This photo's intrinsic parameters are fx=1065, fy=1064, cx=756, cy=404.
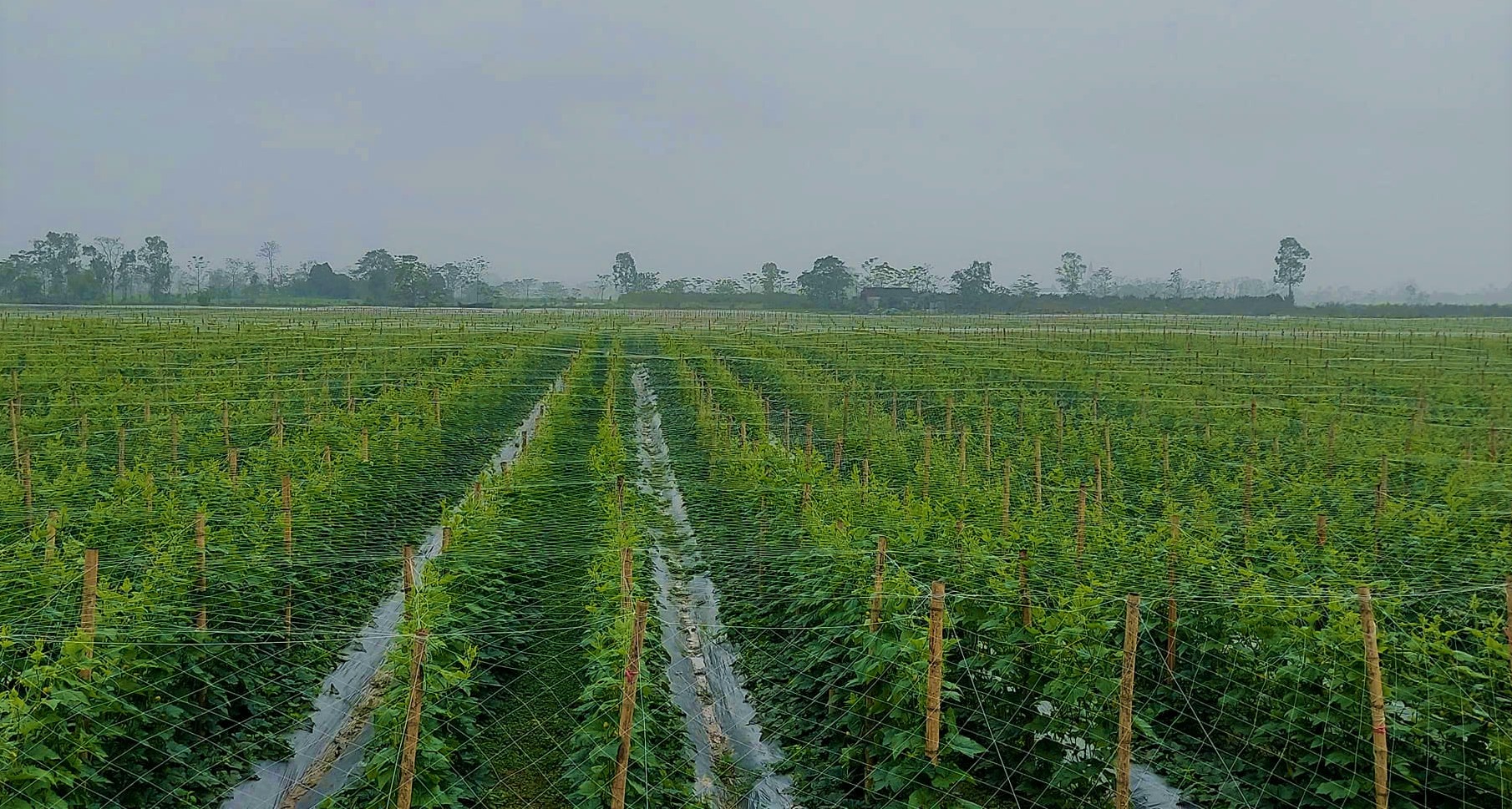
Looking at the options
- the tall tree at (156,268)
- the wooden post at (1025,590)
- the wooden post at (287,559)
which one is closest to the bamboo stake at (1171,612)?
the wooden post at (1025,590)

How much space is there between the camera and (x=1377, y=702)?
4.47 metres

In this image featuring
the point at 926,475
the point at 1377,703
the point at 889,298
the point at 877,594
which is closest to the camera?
the point at 1377,703

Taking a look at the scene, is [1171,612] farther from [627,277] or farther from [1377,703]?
[627,277]

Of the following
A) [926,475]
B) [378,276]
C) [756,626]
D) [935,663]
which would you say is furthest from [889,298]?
[935,663]

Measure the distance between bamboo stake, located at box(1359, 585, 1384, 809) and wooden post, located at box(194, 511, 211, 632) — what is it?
621cm

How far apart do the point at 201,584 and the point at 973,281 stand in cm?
6492

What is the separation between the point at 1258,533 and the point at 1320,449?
6471 millimetres

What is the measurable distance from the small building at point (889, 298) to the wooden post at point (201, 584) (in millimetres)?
59708

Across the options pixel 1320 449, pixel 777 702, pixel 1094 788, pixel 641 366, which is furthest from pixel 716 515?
pixel 641 366

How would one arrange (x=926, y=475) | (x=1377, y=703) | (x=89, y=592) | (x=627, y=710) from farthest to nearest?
(x=926, y=475)
(x=89, y=592)
(x=627, y=710)
(x=1377, y=703)

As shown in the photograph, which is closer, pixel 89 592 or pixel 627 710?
pixel 627 710

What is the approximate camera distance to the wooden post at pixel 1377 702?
175 inches

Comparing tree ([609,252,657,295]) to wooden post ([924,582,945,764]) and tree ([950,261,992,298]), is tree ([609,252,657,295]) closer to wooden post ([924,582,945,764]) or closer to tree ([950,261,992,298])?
tree ([950,261,992,298])

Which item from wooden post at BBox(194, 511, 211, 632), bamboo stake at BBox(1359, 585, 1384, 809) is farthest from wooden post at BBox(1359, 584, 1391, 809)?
wooden post at BBox(194, 511, 211, 632)
